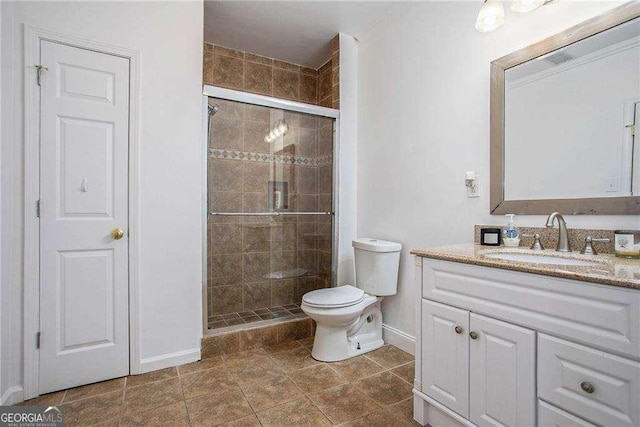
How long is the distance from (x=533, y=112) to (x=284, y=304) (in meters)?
2.30

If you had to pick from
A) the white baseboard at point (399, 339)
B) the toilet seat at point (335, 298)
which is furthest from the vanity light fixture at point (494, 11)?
the white baseboard at point (399, 339)

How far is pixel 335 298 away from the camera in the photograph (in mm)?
2096

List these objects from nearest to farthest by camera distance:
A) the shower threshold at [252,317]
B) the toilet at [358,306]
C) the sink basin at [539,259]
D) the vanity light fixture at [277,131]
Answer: the sink basin at [539,259] → the toilet at [358,306] → the shower threshold at [252,317] → the vanity light fixture at [277,131]

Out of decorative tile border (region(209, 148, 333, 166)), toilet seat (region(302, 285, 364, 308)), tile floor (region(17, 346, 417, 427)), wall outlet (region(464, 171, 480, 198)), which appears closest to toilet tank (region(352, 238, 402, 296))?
toilet seat (region(302, 285, 364, 308))

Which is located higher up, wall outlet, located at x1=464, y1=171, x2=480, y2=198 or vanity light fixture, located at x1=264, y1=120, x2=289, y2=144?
vanity light fixture, located at x1=264, y1=120, x2=289, y2=144

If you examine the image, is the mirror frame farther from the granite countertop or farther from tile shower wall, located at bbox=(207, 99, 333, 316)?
tile shower wall, located at bbox=(207, 99, 333, 316)

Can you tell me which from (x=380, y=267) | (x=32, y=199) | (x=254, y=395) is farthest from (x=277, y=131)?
(x=254, y=395)

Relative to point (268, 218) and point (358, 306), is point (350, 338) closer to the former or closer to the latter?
point (358, 306)

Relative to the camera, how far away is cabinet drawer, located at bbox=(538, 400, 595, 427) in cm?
98

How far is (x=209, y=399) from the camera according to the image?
1.67 meters

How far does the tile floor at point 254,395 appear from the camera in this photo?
4.98 feet

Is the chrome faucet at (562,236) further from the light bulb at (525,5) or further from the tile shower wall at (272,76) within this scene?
the tile shower wall at (272,76)

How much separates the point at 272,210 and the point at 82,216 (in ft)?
4.78

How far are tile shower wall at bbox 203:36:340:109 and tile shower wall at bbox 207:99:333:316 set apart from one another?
509 mm
